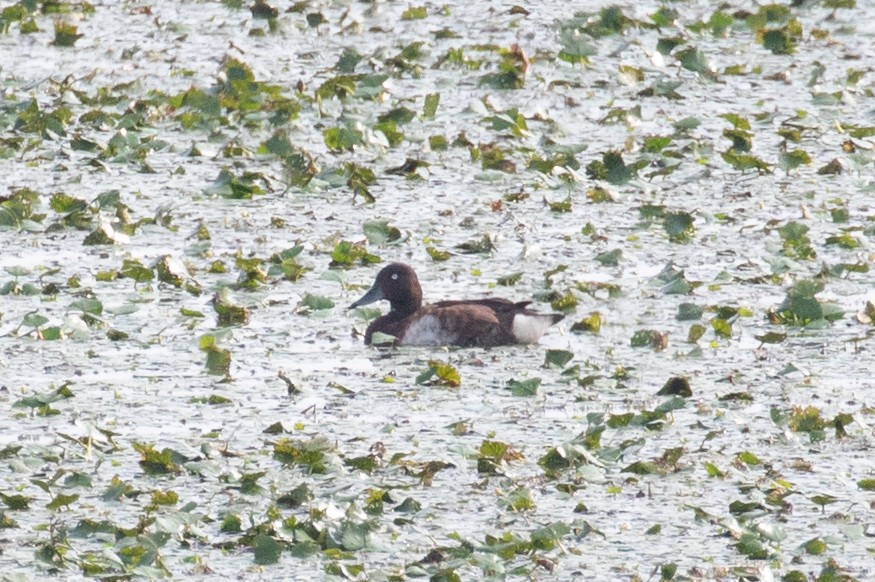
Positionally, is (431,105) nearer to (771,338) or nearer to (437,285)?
(437,285)

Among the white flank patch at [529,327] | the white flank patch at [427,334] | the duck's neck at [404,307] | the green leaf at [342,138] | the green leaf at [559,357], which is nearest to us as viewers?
the green leaf at [559,357]

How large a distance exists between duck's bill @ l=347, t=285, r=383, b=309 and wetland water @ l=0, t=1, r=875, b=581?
0.29 ft

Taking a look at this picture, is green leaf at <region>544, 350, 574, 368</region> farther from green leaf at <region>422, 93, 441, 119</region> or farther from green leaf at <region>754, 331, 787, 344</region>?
green leaf at <region>422, 93, 441, 119</region>

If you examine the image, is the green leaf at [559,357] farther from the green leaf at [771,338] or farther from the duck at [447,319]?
the green leaf at [771,338]

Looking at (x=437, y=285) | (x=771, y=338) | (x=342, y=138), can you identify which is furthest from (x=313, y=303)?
(x=342, y=138)

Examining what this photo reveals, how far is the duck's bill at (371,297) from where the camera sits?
9.62m

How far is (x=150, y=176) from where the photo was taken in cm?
1227

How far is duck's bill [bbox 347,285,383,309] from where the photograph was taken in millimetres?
9625

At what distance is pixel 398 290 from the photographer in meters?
9.59

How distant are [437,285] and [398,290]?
2.34ft

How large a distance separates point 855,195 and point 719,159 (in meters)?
1.11

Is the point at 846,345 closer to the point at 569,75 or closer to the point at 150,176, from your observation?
the point at 150,176

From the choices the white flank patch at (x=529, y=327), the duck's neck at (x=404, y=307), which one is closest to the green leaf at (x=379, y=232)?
the duck's neck at (x=404, y=307)

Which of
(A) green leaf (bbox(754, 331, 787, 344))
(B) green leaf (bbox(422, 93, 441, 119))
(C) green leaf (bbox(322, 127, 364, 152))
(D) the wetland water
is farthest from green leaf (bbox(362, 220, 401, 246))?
(B) green leaf (bbox(422, 93, 441, 119))
